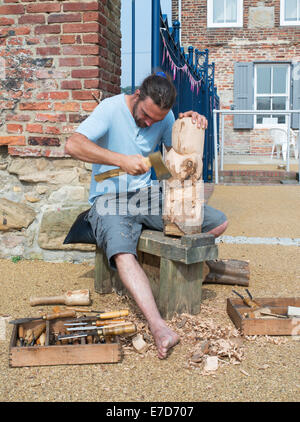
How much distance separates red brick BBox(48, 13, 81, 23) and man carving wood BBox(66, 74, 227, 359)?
100cm

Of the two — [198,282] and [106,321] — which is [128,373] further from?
[198,282]

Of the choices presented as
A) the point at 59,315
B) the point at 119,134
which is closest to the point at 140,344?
the point at 59,315

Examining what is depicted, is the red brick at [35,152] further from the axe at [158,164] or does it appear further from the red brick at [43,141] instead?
the axe at [158,164]

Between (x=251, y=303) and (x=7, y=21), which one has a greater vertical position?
(x=7, y=21)

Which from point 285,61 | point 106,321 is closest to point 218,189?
point 106,321

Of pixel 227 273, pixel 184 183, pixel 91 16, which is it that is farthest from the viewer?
pixel 91 16

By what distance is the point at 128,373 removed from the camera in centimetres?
231

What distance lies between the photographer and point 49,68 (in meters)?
3.85

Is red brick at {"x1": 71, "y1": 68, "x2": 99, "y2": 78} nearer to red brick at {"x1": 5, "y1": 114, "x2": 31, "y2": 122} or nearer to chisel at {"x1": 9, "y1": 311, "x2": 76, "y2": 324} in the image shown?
red brick at {"x1": 5, "y1": 114, "x2": 31, "y2": 122}

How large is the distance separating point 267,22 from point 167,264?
14269 millimetres

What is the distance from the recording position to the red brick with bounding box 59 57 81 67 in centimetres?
380

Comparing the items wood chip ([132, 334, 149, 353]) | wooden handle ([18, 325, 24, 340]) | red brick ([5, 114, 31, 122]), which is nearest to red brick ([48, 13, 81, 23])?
red brick ([5, 114, 31, 122])

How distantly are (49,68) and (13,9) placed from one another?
54cm

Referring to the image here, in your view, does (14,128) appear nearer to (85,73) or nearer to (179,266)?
(85,73)
